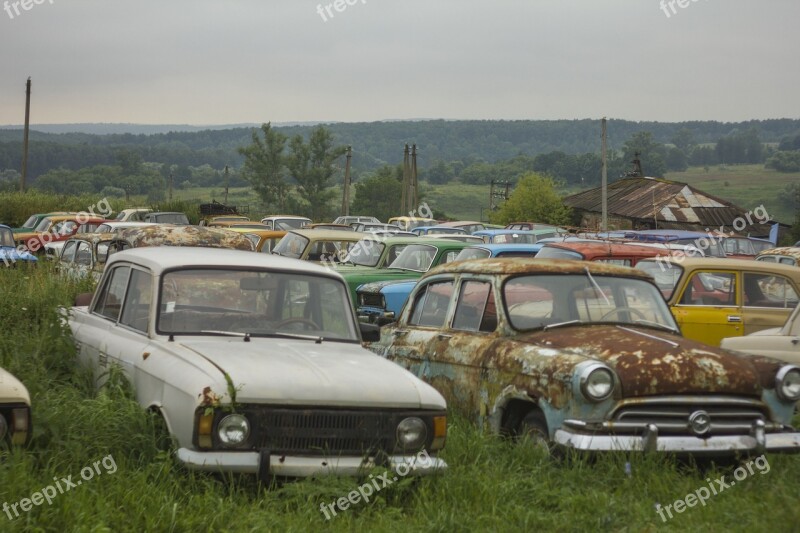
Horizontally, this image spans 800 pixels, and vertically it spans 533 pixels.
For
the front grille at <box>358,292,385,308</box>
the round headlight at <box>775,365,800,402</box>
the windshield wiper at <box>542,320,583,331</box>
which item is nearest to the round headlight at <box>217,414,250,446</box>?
the windshield wiper at <box>542,320,583,331</box>

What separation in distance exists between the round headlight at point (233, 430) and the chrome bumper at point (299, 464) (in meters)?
0.07

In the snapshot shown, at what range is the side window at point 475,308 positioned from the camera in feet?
27.0

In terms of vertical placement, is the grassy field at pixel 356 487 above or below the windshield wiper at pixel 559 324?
below

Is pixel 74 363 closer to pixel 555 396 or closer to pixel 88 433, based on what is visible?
pixel 88 433

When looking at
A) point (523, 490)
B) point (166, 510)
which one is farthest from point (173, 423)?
point (523, 490)

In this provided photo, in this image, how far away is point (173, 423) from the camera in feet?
20.2

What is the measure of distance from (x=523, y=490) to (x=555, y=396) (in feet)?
2.43

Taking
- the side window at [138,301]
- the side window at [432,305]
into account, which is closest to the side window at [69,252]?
the side window at [432,305]

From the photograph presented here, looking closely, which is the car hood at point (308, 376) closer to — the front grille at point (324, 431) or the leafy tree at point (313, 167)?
the front grille at point (324, 431)

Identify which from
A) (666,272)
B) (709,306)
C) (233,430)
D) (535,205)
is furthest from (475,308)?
(535,205)

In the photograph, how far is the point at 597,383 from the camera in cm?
688

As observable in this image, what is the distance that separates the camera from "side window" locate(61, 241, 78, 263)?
56.6 feet

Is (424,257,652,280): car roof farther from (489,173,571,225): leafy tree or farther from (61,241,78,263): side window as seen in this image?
(489,173,571,225): leafy tree

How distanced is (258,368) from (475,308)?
2.64 meters
